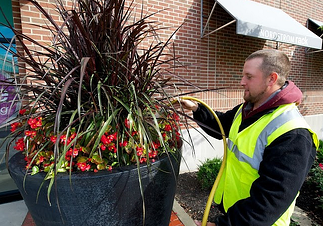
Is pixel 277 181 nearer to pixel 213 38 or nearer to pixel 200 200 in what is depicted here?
pixel 200 200

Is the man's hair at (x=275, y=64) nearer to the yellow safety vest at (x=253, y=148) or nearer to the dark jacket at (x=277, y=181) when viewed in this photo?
the yellow safety vest at (x=253, y=148)

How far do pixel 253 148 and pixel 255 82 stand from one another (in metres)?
0.49

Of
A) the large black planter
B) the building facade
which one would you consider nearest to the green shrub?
the building facade

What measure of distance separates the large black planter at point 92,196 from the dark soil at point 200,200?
1.50m

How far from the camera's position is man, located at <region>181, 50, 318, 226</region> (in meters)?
1.09

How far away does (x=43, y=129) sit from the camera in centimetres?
Result: 145

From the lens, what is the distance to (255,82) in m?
1.45

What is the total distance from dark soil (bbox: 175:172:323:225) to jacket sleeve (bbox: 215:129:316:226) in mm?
1564

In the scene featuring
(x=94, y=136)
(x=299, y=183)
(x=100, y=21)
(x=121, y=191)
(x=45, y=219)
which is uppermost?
(x=100, y=21)

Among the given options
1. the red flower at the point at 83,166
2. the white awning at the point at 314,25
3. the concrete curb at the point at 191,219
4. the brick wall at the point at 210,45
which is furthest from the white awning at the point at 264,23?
the red flower at the point at 83,166

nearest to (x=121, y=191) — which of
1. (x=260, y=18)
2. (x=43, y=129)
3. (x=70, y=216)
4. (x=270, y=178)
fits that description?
(x=70, y=216)

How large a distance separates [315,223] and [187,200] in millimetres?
1636

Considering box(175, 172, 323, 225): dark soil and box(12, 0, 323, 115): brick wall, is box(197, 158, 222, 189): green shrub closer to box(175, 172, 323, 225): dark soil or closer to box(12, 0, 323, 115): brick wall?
box(175, 172, 323, 225): dark soil

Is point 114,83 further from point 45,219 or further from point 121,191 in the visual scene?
point 45,219
